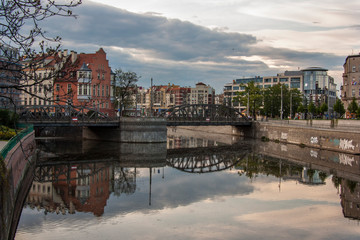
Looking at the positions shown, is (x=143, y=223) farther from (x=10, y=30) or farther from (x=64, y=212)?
(x=10, y=30)

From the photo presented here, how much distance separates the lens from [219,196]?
2605cm

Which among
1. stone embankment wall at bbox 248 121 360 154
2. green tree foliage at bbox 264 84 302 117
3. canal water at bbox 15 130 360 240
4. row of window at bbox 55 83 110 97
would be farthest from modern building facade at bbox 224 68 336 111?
canal water at bbox 15 130 360 240

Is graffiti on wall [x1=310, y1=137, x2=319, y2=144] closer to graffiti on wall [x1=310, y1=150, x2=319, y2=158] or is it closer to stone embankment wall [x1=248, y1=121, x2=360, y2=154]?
stone embankment wall [x1=248, y1=121, x2=360, y2=154]

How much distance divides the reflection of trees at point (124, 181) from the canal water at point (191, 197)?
79 millimetres

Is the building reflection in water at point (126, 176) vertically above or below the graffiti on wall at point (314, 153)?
below

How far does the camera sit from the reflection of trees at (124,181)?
2744 centimetres

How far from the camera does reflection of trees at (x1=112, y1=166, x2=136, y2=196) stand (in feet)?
90.0

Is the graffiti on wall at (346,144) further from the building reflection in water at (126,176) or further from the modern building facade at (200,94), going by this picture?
the modern building facade at (200,94)

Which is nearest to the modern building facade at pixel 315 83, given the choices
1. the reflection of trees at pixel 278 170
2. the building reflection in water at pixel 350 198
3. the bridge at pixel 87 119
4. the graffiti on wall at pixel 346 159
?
the bridge at pixel 87 119

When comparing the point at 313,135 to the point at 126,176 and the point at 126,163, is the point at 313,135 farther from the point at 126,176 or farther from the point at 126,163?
the point at 126,176

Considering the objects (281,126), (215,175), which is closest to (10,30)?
(215,175)

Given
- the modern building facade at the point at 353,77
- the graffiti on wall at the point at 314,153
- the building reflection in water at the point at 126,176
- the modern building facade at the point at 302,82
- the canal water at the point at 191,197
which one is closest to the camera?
the canal water at the point at 191,197

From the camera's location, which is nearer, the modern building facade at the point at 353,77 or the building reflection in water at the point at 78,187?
the building reflection in water at the point at 78,187

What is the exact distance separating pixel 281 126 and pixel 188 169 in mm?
30357
